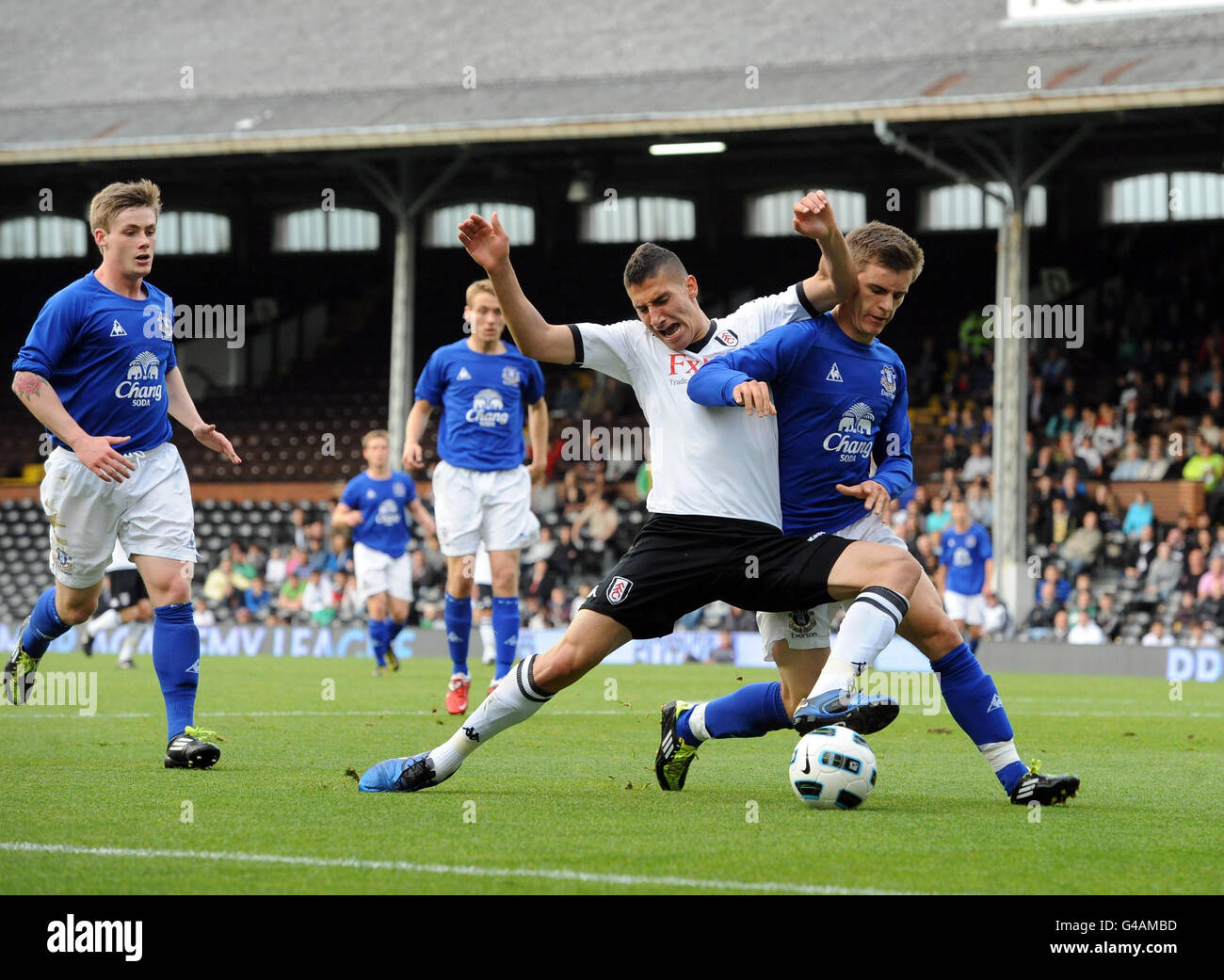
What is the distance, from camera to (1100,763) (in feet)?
25.3

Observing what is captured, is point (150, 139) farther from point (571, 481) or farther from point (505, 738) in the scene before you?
point (505, 738)

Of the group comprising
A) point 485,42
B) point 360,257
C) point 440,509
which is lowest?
point 440,509

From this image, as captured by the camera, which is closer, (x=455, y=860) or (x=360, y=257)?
(x=455, y=860)

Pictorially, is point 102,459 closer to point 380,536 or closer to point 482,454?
point 482,454

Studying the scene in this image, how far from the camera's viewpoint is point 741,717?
631 centimetres

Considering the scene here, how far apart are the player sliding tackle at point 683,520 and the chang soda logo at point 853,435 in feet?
0.71

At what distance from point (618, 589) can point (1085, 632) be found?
1453 centimetres

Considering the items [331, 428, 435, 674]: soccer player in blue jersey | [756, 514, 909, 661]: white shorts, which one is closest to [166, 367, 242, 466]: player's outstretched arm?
[756, 514, 909, 661]: white shorts

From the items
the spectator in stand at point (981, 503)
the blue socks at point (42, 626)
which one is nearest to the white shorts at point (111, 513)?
the blue socks at point (42, 626)

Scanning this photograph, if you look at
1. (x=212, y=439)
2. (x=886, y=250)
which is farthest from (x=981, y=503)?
(x=886, y=250)

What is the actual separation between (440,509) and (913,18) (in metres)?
15.1
